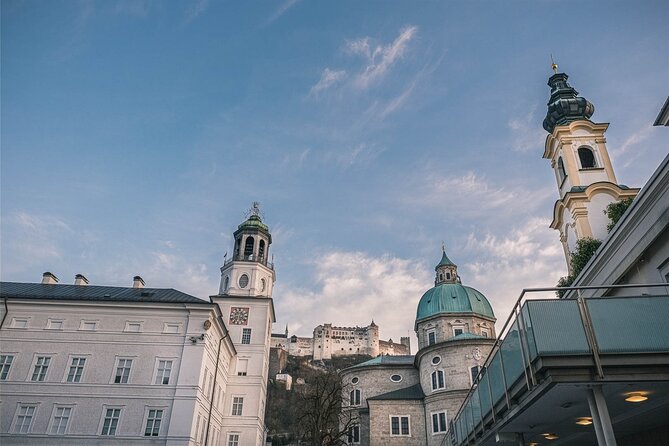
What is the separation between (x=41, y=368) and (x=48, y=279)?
10.6 m

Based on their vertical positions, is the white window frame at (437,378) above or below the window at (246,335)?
below

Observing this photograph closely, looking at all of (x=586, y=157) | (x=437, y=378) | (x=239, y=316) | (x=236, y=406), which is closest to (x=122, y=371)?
(x=236, y=406)

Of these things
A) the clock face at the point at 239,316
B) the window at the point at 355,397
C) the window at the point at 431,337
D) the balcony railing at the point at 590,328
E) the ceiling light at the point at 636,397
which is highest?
the window at the point at 431,337

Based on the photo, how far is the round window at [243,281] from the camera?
43.7m

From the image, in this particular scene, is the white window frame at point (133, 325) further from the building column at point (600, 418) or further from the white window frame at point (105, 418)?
the building column at point (600, 418)

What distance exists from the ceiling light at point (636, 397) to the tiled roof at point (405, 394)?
3916cm

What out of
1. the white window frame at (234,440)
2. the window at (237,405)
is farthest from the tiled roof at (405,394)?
the white window frame at (234,440)

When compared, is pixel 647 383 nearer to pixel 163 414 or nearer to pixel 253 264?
pixel 163 414

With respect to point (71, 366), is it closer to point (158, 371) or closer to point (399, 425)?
point (158, 371)

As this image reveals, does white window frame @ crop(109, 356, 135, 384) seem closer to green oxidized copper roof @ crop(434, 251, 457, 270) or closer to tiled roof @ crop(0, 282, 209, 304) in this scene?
tiled roof @ crop(0, 282, 209, 304)

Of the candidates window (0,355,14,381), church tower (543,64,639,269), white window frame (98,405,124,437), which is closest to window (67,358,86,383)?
white window frame (98,405,124,437)

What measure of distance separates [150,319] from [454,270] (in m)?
42.0

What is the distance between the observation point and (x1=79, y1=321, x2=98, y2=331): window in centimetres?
2992

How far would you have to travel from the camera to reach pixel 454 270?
62031 millimetres
